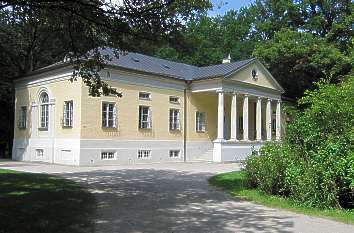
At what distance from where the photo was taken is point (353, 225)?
824 centimetres

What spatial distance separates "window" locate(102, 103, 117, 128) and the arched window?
4.19 meters

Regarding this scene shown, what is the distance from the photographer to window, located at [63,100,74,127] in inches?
1003

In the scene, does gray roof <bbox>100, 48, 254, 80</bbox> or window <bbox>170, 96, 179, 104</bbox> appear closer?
gray roof <bbox>100, 48, 254, 80</bbox>

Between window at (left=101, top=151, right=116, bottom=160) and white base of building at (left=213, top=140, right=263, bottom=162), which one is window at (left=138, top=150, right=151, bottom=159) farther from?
white base of building at (left=213, top=140, right=263, bottom=162)

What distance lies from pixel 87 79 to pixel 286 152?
614cm

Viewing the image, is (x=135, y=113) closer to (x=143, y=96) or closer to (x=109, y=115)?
(x=143, y=96)

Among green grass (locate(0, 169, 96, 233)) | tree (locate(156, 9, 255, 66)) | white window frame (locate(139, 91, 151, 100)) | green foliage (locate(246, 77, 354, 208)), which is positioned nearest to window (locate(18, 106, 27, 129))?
white window frame (locate(139, 91, 151, 100))

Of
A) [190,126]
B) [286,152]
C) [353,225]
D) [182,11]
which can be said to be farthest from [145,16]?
[190,126]

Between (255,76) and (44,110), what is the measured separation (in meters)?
15.8

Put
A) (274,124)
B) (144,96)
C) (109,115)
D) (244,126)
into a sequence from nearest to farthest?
1. (109,115)
2. (144,96)
3. (244,126)
4. (274,124)

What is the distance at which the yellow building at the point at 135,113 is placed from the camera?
2525cm

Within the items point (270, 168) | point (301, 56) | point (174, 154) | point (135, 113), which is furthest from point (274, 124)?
point (270, 168)

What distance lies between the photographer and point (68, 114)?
2575cm

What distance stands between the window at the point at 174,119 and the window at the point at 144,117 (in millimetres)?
2380
